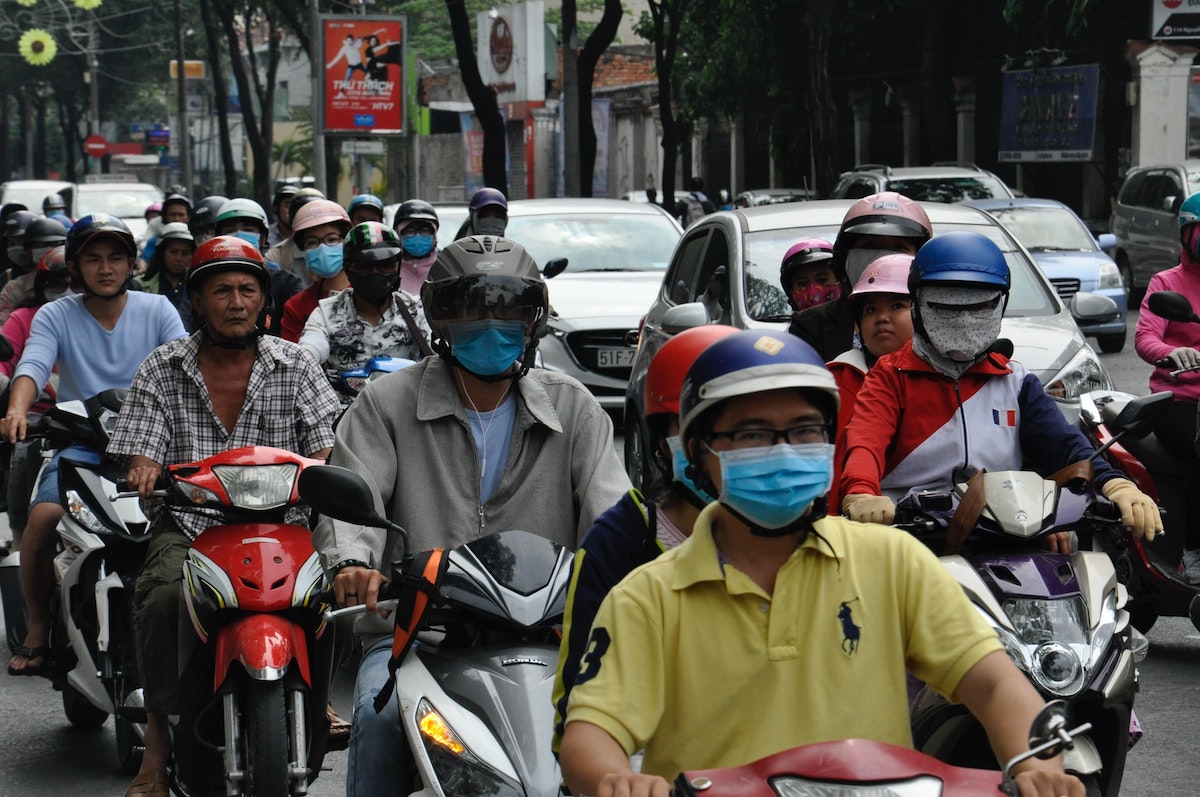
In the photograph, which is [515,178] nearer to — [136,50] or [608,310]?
[136,50]

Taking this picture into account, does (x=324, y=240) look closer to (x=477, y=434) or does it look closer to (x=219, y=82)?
(x=477, y=434)

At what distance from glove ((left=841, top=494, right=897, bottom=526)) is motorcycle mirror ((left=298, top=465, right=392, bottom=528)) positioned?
135 centimetres

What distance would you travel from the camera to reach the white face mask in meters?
4.84

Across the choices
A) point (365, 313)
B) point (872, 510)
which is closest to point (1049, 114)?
point (365, 313)

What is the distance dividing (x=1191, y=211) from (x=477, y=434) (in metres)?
4.11

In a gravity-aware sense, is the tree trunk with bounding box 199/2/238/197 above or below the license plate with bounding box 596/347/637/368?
above

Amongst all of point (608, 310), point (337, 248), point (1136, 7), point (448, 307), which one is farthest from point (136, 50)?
point (448, 307)

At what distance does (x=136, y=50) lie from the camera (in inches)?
2685

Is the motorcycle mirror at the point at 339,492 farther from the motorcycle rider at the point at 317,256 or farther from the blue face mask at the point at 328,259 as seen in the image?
the blue face mask at the point at 328,259

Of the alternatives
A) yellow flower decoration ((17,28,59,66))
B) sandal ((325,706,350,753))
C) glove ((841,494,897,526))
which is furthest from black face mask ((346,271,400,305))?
yellow flower decoration ((17,28,59,66))

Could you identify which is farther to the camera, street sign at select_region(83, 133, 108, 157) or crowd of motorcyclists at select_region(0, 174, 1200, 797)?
street sign at select_region(83, 133, 108, 157)

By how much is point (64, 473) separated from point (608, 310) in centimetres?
801

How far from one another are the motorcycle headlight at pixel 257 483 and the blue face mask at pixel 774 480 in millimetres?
2447

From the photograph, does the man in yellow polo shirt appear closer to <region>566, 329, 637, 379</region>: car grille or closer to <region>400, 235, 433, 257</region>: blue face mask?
<region>400, 235, 433, 257</region>: blue face mask
